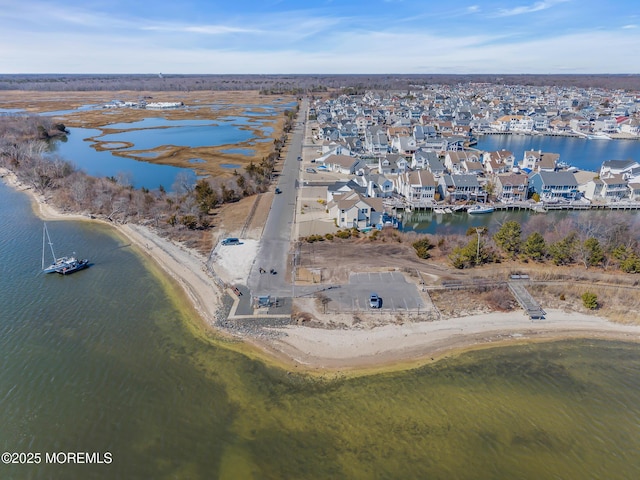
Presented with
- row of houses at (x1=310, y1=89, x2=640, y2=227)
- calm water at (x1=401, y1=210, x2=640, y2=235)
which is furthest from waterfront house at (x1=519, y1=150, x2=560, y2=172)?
calm water at (x1=401, y1=210, x2=640, y2=235)

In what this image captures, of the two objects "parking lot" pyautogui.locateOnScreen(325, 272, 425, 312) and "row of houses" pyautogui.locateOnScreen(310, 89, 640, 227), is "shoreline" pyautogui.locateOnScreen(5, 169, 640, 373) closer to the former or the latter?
"parking lot" pyautogui.locateOnScreen(325, 272, 425, 312)

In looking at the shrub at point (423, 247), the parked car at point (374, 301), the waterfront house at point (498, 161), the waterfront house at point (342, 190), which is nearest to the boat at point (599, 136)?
the waterfront house at point (498, 161)

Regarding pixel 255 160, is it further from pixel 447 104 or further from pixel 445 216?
pixel 447 104

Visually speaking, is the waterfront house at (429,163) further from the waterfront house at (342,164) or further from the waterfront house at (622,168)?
the waterfront house at (622,168)

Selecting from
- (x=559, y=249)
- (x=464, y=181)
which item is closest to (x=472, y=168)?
(x=464, y=181)

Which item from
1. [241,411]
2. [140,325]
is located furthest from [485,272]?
[140,325]

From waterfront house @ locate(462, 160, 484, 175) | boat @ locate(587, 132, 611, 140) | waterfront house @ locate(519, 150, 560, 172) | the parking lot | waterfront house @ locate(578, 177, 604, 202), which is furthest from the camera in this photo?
boat @ locate(587, 132, 611, 140)
